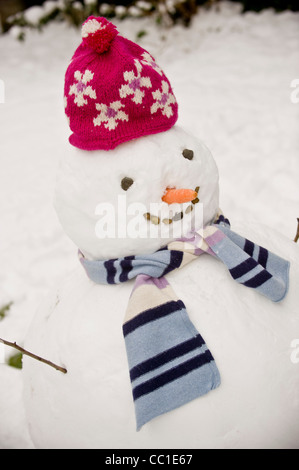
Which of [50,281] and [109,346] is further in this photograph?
[50,281]

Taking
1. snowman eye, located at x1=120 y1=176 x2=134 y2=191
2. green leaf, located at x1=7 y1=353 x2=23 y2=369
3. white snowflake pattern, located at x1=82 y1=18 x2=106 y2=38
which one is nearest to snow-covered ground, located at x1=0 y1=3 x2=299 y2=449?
green leaf, located at x1=7 y1=353 x2=23 y2=369

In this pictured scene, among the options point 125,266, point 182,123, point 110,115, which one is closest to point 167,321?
point 125,266

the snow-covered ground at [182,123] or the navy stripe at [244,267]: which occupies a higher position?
the navy stripe at [244,267]

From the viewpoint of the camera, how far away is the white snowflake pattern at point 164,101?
0.84 m

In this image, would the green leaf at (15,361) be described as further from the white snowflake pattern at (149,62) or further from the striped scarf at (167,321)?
the white snowflake pattern at (149,62)

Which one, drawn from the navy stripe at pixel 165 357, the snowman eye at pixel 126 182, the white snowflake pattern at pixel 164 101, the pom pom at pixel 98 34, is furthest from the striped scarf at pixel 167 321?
the pom pom at pixel 98 34

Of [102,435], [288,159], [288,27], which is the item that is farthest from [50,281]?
[288,27]

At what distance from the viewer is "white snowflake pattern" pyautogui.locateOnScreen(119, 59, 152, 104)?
81cm

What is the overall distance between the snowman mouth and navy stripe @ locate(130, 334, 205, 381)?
9.1 inches

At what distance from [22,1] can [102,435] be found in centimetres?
433

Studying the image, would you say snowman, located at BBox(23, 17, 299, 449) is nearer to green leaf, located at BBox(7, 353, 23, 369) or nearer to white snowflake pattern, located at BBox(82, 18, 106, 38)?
A: white snowflake pattern, located at BBox(82, 18, 106, 38)

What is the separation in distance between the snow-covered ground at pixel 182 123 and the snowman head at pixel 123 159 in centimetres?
77

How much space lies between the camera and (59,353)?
37.4 inches

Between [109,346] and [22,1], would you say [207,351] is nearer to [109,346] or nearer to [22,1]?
[109,346]
